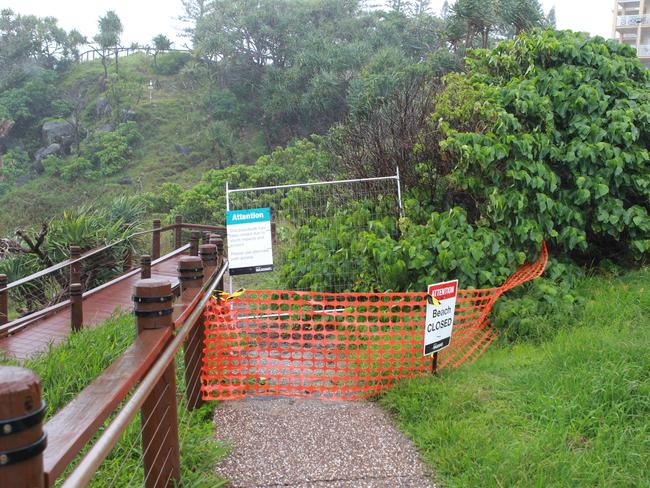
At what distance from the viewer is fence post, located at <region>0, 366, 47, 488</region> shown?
0.97 m

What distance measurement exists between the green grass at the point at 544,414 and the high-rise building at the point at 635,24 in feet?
146

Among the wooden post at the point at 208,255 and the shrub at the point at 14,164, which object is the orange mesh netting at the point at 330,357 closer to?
the wooden post at the point at 208,255

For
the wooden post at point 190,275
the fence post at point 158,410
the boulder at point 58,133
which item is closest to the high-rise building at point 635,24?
the boulder at point 58,133

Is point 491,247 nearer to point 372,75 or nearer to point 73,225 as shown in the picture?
point 73,225

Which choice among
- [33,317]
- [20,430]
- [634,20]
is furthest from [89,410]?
[634,20]

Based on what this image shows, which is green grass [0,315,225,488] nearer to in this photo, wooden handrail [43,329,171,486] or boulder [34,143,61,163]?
wooden handrail [43,329,171,486]

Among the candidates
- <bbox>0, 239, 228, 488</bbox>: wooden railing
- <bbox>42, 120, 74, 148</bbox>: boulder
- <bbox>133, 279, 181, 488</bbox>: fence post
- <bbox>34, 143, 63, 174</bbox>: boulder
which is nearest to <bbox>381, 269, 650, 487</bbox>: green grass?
<bbox>133, 279, 181, 488</bbox>: fence post

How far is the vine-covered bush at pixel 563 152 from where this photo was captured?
635 cm

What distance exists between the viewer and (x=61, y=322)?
290 inches

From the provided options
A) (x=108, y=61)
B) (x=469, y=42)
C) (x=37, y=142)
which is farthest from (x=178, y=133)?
(x=469, y=42)

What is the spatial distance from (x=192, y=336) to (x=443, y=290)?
1844mm

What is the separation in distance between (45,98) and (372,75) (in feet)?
99.0

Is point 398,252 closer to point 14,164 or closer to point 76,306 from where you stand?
point 76,306

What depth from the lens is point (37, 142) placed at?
45.1 metres
